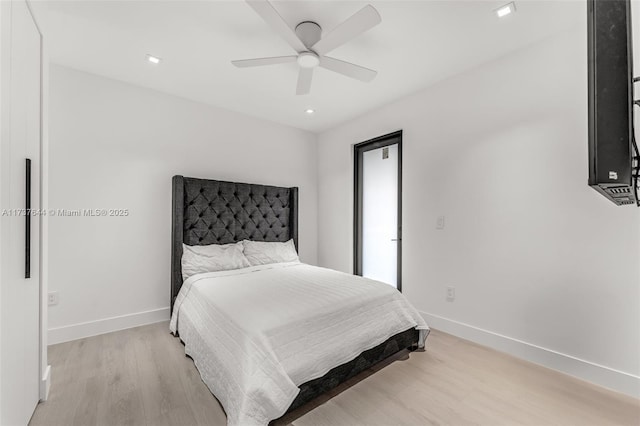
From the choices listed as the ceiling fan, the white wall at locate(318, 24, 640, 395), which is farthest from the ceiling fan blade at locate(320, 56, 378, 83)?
the white wall at locate(318, 24, 640, 395)

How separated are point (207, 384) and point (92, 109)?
2740mm

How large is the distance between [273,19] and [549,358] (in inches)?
122

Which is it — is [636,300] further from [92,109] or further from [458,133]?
[92,109]

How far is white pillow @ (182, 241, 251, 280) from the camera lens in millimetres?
2891

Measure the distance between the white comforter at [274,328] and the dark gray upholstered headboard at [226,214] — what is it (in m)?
0.57

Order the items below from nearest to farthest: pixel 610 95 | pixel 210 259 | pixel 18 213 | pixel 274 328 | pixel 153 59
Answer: pixel 610 95, pixel 18 213, pixel 274 328, pixel 153 59, pixel 210 259

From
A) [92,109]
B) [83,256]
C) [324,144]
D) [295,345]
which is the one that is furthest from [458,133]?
[83,256]

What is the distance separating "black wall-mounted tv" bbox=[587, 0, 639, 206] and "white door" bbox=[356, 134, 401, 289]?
2.37 metres

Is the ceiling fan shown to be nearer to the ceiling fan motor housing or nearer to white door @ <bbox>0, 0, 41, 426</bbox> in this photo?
the ceiling fan motor housing

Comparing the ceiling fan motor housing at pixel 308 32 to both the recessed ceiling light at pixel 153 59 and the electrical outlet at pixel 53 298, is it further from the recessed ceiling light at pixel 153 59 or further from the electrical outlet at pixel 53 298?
the electrical outlet at pixel 53 298

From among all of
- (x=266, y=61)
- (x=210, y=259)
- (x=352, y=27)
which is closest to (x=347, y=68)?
(x=352, y=27)

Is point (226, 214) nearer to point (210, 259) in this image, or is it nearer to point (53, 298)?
point (210, 259)

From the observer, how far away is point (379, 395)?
182 centimetres

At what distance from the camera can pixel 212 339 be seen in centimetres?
188
